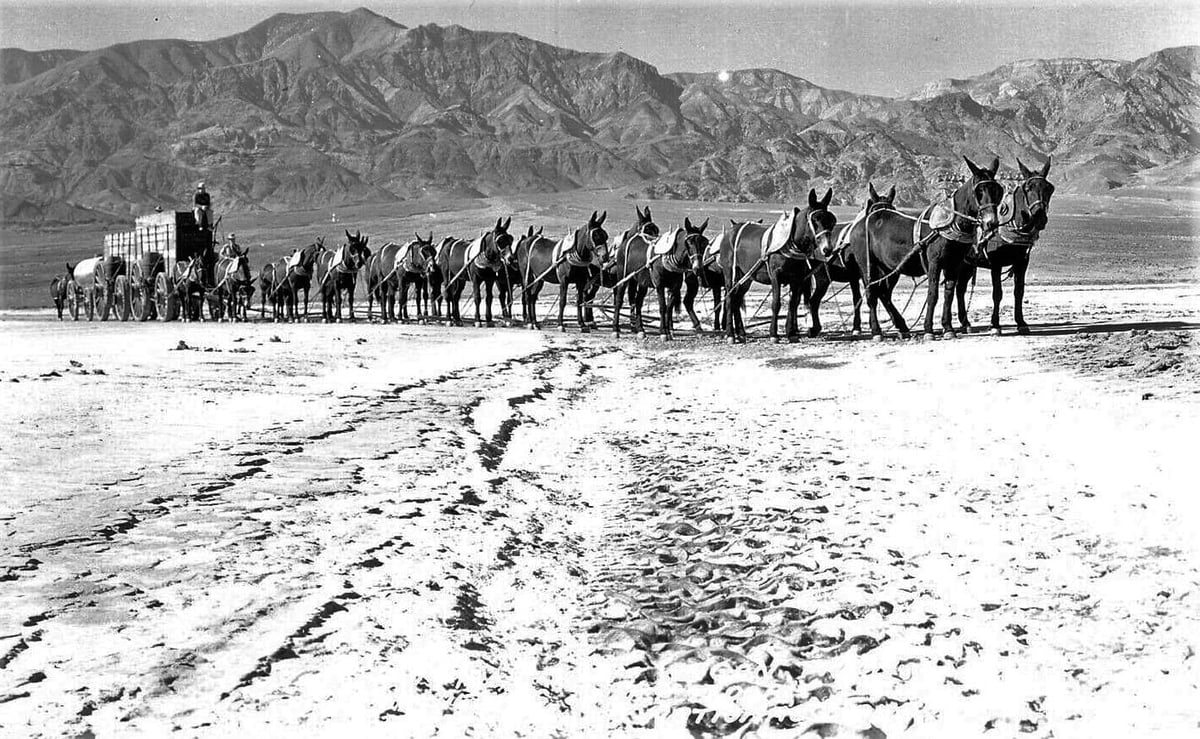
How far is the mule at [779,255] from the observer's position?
19484 mm

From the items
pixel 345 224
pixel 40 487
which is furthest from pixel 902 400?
pixel 345 224

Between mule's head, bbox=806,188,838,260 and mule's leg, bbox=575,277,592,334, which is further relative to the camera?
mule's leg, bbox=575,277,592,334

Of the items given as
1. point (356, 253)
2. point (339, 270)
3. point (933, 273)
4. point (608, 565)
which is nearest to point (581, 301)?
point (933, 273)

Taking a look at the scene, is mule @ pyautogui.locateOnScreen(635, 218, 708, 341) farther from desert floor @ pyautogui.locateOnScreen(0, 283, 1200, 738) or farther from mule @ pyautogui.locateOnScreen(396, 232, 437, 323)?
mule @ pyautogui.locateOnScreen(396, 232, 437, 323)

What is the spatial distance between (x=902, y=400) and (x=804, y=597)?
607 cm

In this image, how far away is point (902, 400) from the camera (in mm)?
11039

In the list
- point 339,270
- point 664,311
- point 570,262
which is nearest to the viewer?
point 664,311

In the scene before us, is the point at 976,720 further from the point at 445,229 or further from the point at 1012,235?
the point at 445,229

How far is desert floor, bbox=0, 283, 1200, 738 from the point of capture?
4152 mm

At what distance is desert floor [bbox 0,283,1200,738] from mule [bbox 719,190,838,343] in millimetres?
8453

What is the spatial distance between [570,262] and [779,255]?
725 centimetres

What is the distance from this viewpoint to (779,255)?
19.9 metres

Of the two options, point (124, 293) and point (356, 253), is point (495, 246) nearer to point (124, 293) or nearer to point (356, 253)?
point (356, 253)

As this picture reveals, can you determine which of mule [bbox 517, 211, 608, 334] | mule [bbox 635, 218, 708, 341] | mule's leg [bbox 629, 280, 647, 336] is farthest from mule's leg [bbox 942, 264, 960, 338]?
mule [bbox 517, 211, 608, 334]
